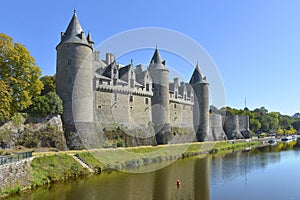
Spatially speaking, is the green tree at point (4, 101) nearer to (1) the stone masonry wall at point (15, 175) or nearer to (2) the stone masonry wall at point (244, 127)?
(1) the stone masonry wall at point (15, 175)

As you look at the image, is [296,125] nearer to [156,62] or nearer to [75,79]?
[156,62]

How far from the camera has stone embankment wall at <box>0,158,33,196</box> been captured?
14.3 meters

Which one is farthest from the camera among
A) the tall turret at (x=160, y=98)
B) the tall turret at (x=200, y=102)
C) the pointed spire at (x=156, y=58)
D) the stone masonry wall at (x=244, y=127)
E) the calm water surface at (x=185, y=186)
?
the stone masonry wall at (x=244, y=127)

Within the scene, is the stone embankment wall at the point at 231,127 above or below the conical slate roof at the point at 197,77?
below

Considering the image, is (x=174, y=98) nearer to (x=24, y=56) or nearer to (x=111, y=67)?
(x=111, y=67)

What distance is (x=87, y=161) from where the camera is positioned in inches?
844

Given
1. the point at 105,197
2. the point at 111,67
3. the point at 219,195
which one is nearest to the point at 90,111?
the point at 111,67

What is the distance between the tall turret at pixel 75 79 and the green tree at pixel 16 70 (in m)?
4.14

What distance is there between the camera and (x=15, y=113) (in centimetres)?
2100

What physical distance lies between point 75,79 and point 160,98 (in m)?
14.9

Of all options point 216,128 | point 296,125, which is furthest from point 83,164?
point 296,125

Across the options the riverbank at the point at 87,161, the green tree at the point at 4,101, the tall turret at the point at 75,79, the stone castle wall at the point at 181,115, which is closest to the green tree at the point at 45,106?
the tall turret at the point at 75,79

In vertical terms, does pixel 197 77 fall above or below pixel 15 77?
above

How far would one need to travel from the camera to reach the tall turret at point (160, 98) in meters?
35.7
